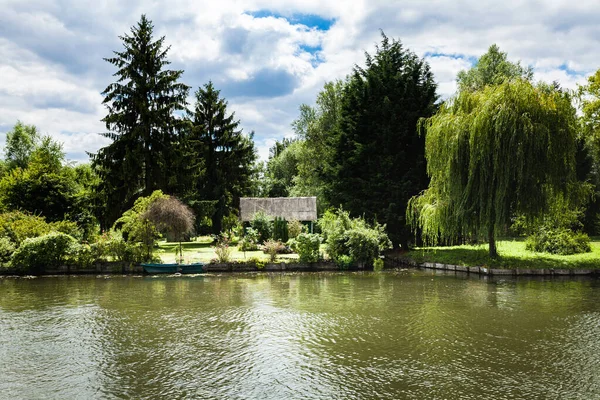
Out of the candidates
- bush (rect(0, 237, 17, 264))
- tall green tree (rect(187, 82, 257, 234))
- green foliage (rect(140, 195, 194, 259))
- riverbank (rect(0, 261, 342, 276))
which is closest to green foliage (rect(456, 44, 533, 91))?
tall green tree (rect(187, 82, 257, 234))

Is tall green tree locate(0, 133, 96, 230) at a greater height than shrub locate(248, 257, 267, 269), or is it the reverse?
tall green tree locate(0, 133, 96, 230)

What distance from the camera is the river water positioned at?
6.95m

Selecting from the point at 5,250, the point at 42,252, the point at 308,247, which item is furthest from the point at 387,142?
the point at 5,250

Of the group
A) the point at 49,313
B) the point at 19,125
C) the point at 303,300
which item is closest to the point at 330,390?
the point at 303,300

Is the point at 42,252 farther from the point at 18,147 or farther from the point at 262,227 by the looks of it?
the point at 18,147

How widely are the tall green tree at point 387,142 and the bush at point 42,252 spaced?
15668mm

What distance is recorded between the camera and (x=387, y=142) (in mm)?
25969

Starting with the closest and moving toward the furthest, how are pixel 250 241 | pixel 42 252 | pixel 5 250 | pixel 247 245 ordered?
pixel 42 252 < pixel 5 250 < pixel 247 245 < pixel 250 241

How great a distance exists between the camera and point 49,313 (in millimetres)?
12133

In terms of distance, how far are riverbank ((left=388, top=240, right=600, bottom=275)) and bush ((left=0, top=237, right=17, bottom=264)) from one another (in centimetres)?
1926

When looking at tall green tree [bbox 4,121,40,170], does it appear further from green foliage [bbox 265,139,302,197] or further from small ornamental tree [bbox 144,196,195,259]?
small ornamental tree [bbox 144,196,195,259]

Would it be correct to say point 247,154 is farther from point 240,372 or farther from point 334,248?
point 240,372

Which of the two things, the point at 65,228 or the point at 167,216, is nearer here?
the point at 167,216

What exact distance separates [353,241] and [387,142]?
763 cm
